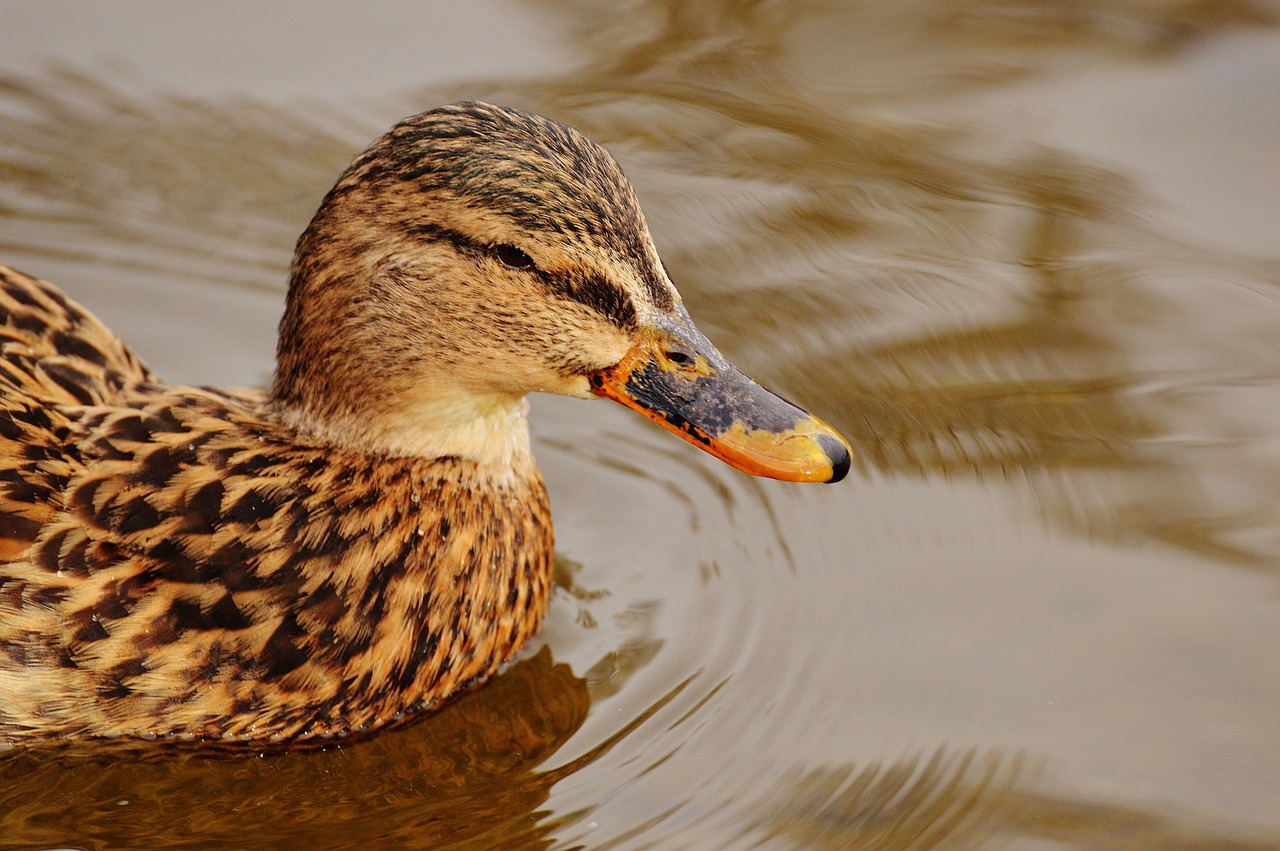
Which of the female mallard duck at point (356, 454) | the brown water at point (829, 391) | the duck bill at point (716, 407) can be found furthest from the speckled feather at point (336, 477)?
the brown water at point (829, 391)

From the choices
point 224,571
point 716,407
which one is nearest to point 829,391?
point 716,407

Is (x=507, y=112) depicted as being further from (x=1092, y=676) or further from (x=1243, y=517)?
(x=1243, y=517)

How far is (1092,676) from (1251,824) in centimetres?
67

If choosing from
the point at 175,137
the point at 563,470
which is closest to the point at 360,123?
the point at 175,137

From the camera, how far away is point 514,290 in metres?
4.96

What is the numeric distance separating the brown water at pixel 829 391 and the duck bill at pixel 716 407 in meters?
0.83

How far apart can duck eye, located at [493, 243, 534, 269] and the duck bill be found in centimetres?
37

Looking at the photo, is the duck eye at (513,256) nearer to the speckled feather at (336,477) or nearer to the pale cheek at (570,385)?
the speckled feather at (336,477)

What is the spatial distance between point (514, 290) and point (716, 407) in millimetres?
651

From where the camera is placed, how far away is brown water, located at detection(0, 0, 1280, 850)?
4.98 m

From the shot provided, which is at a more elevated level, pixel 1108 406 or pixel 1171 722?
pixel 1108 406

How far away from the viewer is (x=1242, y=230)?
7102 mm

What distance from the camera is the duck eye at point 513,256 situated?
491 cm

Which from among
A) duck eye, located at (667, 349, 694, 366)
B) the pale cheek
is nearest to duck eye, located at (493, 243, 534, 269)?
the pale cheek
